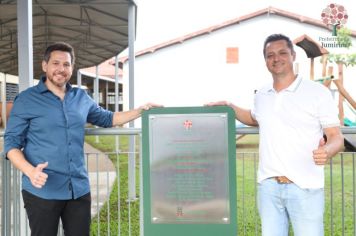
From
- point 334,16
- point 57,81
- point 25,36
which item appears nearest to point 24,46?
point 25,36

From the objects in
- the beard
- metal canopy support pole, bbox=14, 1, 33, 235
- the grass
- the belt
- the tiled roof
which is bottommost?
the grass

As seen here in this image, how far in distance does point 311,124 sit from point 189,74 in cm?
1822

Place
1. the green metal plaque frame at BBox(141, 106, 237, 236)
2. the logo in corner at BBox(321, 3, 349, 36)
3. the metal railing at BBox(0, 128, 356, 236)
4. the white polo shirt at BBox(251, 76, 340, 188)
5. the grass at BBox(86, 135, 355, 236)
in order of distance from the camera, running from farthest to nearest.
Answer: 1. the logo in corner at BBox(321, 3, 349, 36)
2. the grass at BBox(86, 135, 355, 236)
3. the metal railing at BBox(0, 128, 356, 236)
4. the green metal plaque frame at BBox(141, 106, 237, 236)
5. the white polo shirt at BBox(251, 76, 340, 188)

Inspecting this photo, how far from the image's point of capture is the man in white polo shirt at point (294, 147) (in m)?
2.48

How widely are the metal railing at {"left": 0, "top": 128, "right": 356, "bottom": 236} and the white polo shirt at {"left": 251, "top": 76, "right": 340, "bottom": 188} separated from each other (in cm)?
50

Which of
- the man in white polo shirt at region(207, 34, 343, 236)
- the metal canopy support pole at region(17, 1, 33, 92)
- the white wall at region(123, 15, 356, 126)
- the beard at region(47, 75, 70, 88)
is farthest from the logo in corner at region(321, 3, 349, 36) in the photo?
the beard at region(47, 75, 70, 88)

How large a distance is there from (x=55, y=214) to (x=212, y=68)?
1831cm

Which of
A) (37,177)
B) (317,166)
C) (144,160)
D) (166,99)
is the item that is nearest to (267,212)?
(317,166)

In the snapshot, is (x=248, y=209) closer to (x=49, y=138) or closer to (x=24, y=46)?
(x=24, y=46)

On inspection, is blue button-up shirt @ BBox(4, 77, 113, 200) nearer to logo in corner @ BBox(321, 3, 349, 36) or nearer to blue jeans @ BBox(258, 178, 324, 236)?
blue jeans @ BBox(258, 178, 324, 236)

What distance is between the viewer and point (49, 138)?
8.64ft

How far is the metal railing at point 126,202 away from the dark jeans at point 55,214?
537mm

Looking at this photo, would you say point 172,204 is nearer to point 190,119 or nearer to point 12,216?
point 190,119

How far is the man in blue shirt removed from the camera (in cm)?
263
